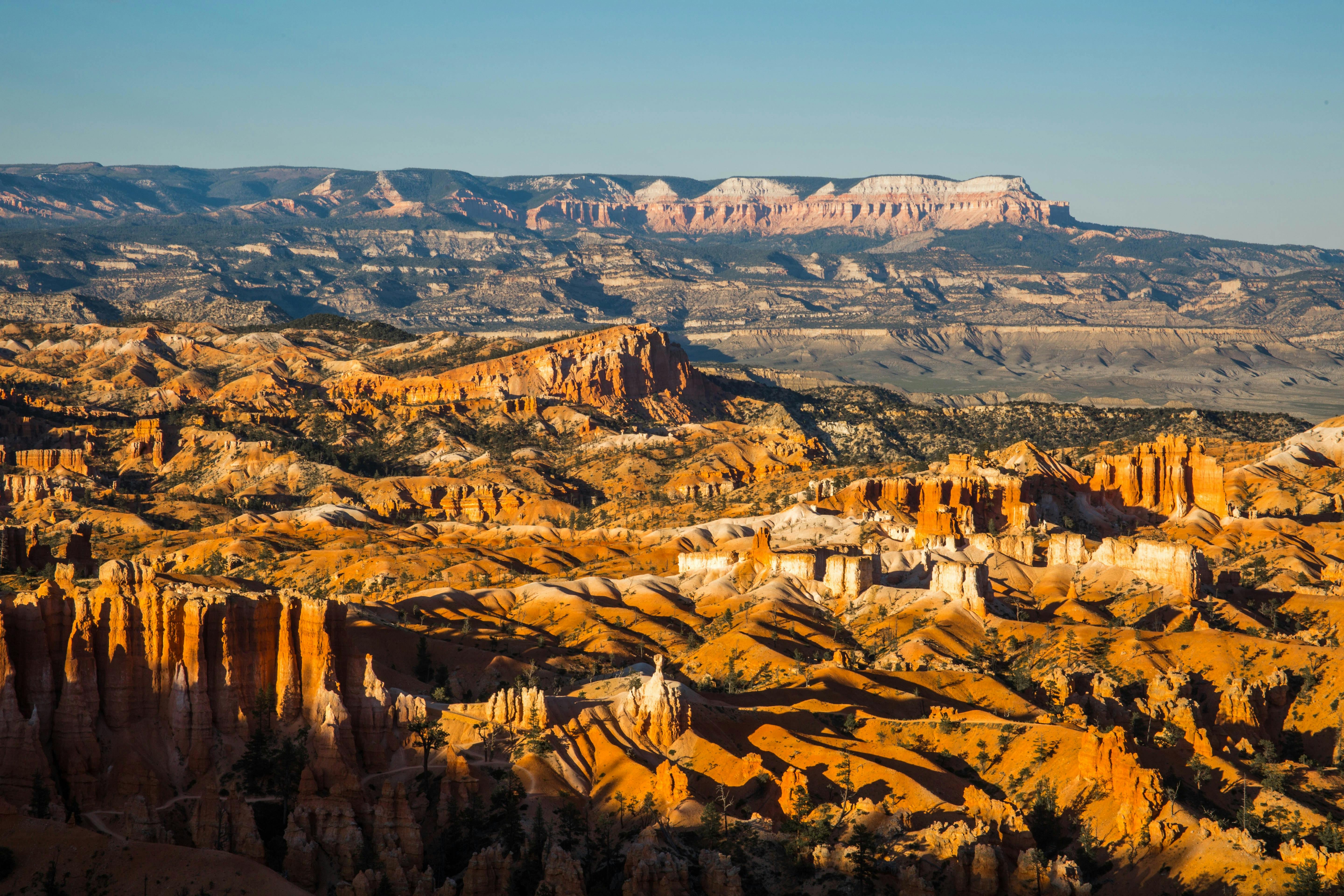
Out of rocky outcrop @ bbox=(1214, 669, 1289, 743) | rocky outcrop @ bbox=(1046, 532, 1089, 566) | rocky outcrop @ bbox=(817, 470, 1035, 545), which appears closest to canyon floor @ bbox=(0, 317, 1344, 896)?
rocky outcrop @ bbox=(1214, 669, 1289, 743)

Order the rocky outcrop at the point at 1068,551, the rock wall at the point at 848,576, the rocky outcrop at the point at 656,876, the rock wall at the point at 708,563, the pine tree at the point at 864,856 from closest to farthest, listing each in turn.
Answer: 1. the rocky outcrop at the point at 656,876
2. the pine tree at the point at 864,856
3. the rock wall at the point at 848,576
4. the rocky outcrop at the point at 1068,551
5. the rock wall at the point at 708,563

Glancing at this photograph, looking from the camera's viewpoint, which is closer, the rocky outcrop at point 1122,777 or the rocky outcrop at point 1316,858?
the rocky outcrop at point 1316,858

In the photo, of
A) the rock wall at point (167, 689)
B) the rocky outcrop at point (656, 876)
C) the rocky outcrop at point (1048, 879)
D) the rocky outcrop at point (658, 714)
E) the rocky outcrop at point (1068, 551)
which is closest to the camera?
the rocky outcrop at point (656, 876)

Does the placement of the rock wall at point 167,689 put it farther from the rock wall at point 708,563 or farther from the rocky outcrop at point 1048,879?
the rock wall at point 708,563

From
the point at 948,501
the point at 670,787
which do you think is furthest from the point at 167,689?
the point at 948,501

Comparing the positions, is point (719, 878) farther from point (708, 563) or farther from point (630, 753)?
point (708, 563)

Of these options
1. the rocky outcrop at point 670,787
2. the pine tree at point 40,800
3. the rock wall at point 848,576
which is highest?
the pine tree at point 40,800

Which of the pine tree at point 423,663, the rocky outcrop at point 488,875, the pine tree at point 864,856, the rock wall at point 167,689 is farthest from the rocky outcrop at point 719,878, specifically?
the pine tree at point 423,663

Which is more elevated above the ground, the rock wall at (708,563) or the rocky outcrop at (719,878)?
the rocky outcrop at (719,878)

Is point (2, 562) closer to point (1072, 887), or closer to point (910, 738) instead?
point (910, 738)
